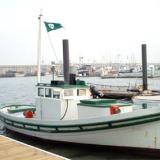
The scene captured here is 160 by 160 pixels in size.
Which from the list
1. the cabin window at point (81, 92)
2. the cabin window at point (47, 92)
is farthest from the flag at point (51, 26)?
the cabin window at point (81, 92)

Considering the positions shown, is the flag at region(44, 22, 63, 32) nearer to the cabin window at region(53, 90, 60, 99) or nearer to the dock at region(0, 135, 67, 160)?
the cabin window at region(53, 90, 60, 99)

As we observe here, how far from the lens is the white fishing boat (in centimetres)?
1373

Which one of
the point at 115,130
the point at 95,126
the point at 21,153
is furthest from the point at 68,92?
the point at 21,153

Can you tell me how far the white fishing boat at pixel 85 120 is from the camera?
13.7 meters

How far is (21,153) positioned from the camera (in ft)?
32.9

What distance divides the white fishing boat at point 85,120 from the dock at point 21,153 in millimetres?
4438

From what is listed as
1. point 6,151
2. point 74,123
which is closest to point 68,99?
point 74,123

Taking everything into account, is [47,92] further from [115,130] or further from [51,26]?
[115,130]

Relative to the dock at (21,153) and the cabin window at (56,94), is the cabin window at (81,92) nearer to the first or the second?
the cabin window at (56,94)

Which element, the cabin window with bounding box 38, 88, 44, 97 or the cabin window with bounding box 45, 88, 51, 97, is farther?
the cabin window with bounding box 38, 88, 44, 97

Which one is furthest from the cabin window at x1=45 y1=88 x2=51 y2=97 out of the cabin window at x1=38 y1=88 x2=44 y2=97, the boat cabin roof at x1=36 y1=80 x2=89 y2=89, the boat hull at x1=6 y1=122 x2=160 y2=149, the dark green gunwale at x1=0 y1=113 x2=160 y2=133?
the boat hull at x1=6 y1=122 x2=160 y2=149

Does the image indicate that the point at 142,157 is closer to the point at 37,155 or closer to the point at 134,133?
the point at 134,133

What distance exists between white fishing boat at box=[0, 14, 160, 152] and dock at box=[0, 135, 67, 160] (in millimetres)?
4438

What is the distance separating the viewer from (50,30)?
18766 millimetres
